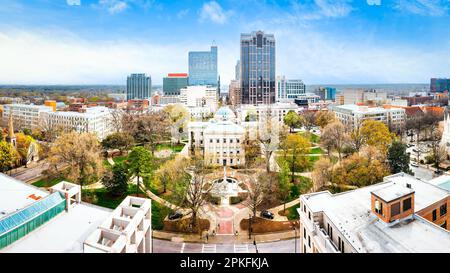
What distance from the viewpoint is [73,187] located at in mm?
4172

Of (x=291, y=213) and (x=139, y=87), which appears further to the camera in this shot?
(x=139, y=87)

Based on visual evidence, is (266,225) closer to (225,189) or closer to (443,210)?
(225,189)

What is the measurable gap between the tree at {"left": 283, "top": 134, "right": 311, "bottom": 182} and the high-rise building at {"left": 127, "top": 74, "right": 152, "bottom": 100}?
19942mm

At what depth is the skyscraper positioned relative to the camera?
3052cm

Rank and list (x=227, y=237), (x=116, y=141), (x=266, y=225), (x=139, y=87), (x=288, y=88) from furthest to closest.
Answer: (x=288, y=88) < (x=139, y=87) < (x=116, y=141) < (x=266, y=225) < (x=227, y=237)

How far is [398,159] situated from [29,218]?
861 cm

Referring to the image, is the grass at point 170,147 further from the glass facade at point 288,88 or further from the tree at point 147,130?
the glass facade at point 288,88

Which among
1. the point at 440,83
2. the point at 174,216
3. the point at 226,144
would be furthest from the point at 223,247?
the point at 226,144

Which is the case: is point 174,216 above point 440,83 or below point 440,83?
below

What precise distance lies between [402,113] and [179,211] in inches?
653

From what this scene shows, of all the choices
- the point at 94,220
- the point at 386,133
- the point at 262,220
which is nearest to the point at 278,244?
the point at 262,220

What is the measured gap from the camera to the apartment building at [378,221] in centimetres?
299

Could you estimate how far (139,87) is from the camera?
28.2 meters

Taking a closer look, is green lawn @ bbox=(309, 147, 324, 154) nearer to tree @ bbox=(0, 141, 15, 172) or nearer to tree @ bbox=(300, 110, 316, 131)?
tree @ bbox=(300, 110, 316, 131)
